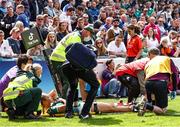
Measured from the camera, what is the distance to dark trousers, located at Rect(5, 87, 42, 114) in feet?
34.4

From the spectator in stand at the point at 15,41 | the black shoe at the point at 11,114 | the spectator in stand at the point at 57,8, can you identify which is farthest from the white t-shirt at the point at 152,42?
the black shoe at the point at 11,114

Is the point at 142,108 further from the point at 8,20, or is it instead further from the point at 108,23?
the point at 108,23

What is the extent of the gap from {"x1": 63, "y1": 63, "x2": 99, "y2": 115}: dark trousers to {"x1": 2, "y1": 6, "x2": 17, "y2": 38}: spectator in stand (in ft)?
19.9

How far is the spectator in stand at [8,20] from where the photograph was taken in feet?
53.8

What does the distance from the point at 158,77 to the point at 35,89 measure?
2595mm

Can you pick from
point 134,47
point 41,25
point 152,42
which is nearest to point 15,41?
point 41,25

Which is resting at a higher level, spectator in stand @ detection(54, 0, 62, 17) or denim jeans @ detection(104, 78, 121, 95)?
spectator in stand @ detection(54, 0, 62, 17)

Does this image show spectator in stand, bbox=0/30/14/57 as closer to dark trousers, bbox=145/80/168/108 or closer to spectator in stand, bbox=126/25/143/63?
spectator in stand, bbox=126/25/143/63

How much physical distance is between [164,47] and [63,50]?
4.41 m

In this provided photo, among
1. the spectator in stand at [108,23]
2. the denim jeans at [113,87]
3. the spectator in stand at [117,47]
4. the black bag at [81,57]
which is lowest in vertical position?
the denim jeans at [113,87]

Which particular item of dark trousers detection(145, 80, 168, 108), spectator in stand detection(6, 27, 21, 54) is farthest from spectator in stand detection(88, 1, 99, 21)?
dark trousers detection(145, 80, 168, 108)

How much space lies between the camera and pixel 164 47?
15.8m

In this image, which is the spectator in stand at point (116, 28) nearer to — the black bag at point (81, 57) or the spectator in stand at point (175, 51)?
the spectator in stand at point (175, 51)

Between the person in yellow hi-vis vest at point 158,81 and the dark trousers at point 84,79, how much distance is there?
116 centimetres
